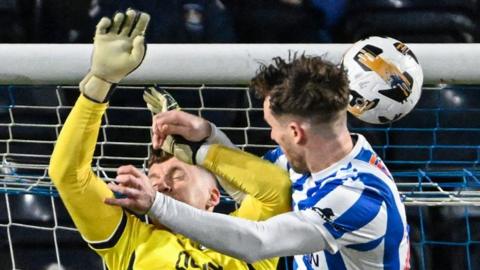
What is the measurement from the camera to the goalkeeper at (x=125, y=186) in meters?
1.69

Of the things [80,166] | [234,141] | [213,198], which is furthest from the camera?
[234,141]

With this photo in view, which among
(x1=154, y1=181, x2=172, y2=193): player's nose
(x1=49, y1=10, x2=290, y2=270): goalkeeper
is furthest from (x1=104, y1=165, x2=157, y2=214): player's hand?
(x1=154, y1=181, x2=172, y2=193): player's nose

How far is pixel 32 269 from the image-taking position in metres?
2.85

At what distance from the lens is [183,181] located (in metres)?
2.08

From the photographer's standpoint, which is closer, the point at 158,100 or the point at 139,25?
the point at 139,25

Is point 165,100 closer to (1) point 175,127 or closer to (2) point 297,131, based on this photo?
(1) point 175,127

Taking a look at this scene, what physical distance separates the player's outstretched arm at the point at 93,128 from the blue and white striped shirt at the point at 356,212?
1.25 ft

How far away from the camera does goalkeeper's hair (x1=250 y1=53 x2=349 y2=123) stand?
5.62 ft

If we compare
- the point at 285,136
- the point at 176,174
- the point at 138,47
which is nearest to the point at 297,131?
the point at 285,136

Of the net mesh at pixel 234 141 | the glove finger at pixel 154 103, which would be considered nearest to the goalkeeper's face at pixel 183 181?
the glove finger at pixel 154 103

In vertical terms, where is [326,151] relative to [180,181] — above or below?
above

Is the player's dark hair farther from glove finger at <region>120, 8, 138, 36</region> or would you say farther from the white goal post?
glove finger at <region>120, 8, 138, 36</region>

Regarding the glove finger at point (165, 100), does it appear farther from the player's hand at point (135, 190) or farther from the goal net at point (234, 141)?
the goal net at point (234, 141)

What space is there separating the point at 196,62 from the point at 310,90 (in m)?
0.35
